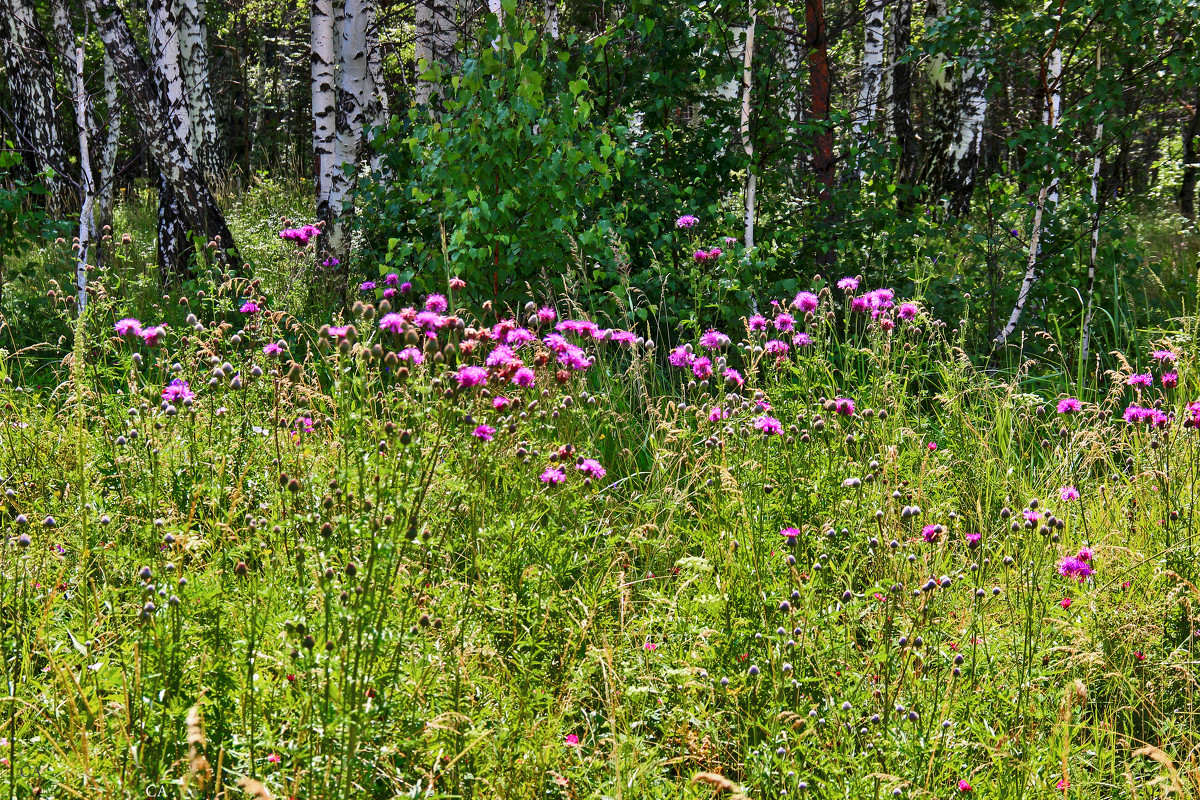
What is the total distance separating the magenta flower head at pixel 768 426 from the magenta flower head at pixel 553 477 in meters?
0.62

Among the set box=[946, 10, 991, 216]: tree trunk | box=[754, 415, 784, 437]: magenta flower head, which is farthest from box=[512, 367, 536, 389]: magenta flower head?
box=[946, 10, 991, 216]: tree trunk

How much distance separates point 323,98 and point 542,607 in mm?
5141

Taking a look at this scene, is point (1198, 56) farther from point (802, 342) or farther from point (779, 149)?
point (802, 342)

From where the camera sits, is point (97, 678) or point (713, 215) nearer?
point (97, 678)

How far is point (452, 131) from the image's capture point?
4.38 m

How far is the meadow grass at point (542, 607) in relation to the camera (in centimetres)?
172

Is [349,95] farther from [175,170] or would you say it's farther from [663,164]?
[663,164]

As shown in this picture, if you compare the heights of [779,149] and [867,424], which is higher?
[779,149]

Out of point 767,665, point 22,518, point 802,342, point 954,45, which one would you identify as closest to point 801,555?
point 767,665

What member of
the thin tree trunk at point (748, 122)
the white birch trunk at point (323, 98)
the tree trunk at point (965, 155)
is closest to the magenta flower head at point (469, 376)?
the thin tree trunk at point (748, 122)

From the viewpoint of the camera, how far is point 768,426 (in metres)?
2.69

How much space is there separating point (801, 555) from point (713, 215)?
2.94 metres

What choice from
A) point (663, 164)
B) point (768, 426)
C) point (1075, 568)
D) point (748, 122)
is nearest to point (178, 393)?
point (768, 426)

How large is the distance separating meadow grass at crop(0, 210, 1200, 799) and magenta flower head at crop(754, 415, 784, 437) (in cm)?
6
